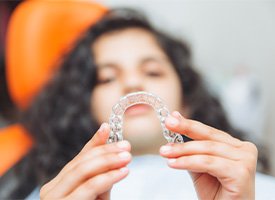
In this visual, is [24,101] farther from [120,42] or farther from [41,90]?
[120,42]

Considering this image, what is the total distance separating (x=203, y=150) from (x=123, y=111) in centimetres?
12

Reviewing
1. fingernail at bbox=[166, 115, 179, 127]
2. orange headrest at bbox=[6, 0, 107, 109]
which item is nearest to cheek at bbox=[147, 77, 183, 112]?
orange headrest at bbox=[6, 0, 107, 109]

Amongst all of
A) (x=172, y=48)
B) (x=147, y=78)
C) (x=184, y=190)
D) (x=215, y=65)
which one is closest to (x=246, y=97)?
(x=215, y=65)

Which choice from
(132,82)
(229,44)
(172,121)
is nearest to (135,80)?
(132,82)

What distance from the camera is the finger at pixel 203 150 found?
42 centimetres

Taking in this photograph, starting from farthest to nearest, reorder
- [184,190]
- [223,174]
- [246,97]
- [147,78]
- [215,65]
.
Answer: [215,65] < [246,97] < [147,78] < [184,190] < [223,174]

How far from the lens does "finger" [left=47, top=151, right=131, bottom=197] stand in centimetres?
40

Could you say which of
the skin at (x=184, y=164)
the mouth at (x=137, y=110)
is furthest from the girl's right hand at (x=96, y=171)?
the mouth at (x=137, y=110)

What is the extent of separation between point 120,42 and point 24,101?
0.31 meters

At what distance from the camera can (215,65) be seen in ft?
4.05

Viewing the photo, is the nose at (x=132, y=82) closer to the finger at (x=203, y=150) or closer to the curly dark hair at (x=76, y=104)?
the curly dark hair at (x=76, y=104)

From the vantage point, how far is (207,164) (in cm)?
43

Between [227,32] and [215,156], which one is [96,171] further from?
[227,32]

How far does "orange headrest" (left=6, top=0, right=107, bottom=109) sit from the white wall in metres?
0.24
